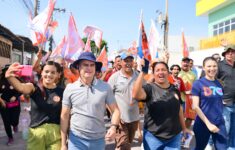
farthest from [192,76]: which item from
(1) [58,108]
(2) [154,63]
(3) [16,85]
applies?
(3) [16,85]

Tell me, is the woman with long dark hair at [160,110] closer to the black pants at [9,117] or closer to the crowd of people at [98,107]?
the crowd of people at [98,107]

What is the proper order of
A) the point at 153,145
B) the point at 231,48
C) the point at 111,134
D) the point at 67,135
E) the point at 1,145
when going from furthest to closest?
the point at 1,145, the point at 231,48, the point at 153,145, the point at 67,135, the point at 111,134

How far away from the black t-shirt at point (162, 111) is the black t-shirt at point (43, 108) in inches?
40.4

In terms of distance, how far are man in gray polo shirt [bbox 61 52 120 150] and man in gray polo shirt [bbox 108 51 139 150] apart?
1.72 meters

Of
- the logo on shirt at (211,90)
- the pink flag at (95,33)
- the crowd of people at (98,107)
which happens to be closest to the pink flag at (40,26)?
the crowd of people at (98,107)

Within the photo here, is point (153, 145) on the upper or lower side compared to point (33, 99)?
lower

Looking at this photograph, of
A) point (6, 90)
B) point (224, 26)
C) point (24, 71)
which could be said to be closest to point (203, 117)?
point (24, 71)

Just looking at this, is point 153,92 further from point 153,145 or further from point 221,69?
point 221,69

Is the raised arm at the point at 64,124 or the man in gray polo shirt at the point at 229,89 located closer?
the raised arm at the point at 64,124

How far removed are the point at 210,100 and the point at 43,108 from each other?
2.17 meters

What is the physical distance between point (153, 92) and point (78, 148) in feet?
3.49

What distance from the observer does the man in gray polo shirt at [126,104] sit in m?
4.86

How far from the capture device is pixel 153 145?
11.6 ft

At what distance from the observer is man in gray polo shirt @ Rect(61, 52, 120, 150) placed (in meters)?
3.04
